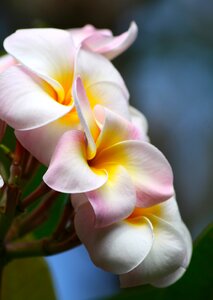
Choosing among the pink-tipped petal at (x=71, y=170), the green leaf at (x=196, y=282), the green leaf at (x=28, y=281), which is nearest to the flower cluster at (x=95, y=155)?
the pink-tipped petal at (x=71, y=170)

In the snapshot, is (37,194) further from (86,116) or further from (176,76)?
(176,76)

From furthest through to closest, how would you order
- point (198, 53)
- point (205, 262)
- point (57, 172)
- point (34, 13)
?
point (198, 53), point (34, 13), point (205, 262), point (57, 172)

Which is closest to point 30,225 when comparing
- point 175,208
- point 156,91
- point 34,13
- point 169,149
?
point 175,208

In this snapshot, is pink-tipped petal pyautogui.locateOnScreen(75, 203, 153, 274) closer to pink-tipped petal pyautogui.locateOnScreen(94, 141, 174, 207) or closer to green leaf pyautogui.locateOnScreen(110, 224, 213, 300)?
pink-tipped petal pyautogui.locateOnScreen(94, 141, 174, 207)

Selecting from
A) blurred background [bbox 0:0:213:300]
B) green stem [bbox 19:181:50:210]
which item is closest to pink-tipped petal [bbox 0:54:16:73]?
green stem [bbox 19:181:50:210]

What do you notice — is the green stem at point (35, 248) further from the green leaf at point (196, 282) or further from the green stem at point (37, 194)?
the green leaf at point (196, 282)

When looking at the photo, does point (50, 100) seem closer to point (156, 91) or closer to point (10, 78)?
point (10, 78)
